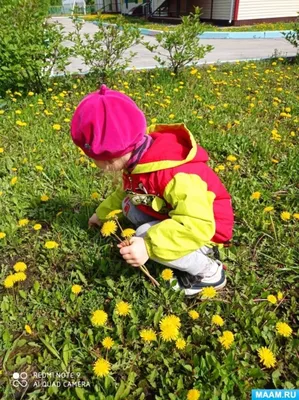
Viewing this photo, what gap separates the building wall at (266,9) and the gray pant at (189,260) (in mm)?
16764

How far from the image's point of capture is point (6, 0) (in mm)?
4219

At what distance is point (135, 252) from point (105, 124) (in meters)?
0.54

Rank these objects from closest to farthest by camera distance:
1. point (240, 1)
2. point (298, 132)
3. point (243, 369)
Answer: point (243, 369) < point (298, 132) < point (240, 1)

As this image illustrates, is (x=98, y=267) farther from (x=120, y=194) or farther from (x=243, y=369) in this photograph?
(x=243, y=369)

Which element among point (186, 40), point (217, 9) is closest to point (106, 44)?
point (186, 40)

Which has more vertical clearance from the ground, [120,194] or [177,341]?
[120,194]

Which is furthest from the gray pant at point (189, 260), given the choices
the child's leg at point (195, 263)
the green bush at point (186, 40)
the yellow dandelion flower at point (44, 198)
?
the green bush at point (186, 40)

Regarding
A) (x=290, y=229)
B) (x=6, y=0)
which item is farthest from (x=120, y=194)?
(x=6, y=0)

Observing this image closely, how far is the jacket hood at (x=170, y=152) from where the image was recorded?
1.49 metres

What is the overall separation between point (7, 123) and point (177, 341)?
2.84 metres

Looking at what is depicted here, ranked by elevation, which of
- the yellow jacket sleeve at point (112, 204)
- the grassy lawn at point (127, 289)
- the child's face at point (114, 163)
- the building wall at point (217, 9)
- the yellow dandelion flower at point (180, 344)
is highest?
the child's face at point (114, 163)

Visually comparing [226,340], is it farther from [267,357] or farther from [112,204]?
[112,204]

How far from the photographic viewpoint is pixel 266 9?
1658 centimetres

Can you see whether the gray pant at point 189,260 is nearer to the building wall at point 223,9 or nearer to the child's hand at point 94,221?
the child's hand at point 94,221
